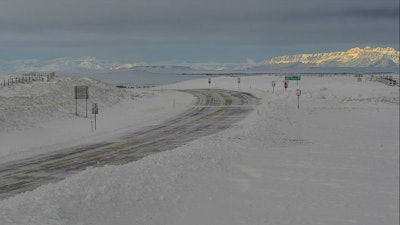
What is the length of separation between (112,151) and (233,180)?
10.1 metres

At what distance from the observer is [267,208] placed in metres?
15.8

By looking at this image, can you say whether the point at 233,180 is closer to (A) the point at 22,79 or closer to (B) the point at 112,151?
(B) the point at 112,151

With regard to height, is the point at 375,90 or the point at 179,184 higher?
the point at 375,90

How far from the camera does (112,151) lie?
26812mm

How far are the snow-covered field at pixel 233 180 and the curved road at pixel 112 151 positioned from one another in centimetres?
208

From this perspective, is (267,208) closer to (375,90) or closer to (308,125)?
(308,125)

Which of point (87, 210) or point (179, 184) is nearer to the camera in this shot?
point (87, 210)

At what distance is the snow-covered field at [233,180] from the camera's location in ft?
44.9

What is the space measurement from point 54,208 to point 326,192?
10.8 meters

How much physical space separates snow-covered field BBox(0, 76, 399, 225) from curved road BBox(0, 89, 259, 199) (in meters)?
2.08

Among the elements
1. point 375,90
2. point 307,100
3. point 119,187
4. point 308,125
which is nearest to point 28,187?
point 119,187

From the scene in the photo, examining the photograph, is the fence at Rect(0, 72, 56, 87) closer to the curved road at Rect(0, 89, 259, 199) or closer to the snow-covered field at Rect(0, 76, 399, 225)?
the snow-covered field at Rect(0, 76, 399, 225)

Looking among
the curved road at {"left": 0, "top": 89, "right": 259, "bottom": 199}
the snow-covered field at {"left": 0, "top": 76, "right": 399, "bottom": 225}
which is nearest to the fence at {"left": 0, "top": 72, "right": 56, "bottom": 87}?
the snow-covered field at {"left": 0, "top": 76, "right": 399, "bottom": 225}

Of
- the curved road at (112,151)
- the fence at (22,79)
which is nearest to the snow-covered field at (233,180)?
the curved road at (112,151)
